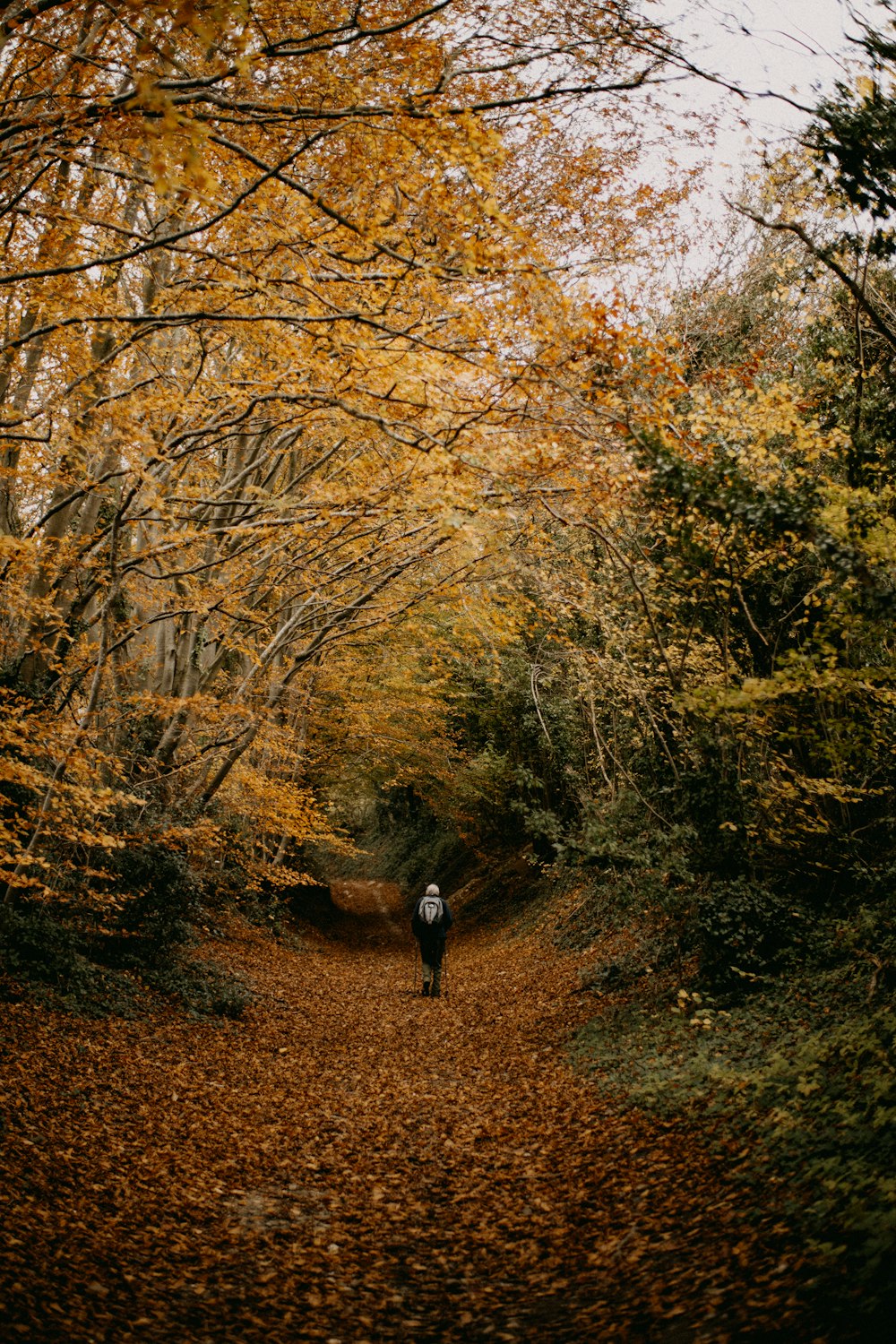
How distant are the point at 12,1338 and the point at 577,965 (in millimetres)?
9765

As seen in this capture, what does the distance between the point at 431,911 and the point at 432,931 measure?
0.35 m

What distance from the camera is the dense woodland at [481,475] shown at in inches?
215

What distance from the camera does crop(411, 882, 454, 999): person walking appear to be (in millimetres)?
12023

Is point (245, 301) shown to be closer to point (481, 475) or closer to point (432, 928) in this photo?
point (481, 475)

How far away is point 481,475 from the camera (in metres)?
7.59

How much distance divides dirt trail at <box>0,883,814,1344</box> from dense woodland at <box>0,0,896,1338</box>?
61 cm

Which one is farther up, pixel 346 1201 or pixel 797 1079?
pixel 346 1201

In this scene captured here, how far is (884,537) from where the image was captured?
508cm

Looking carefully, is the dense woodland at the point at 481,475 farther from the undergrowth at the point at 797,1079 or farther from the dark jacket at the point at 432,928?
the dark jacket at the point at 432,928

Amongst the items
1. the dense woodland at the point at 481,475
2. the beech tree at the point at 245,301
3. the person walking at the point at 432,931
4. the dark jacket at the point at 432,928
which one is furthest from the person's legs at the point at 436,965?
the beech tree at the point at 245,301

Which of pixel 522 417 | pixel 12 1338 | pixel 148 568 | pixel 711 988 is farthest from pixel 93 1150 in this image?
pixel 148 568

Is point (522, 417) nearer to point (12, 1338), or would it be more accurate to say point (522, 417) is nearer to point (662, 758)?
point (662, 758)

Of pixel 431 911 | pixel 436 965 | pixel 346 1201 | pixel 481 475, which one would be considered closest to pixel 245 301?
pixel 481 475

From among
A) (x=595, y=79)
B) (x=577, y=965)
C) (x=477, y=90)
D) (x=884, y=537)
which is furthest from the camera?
(x=577, y=965)
